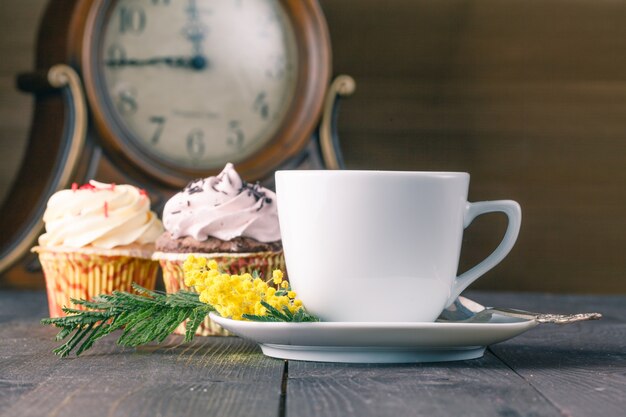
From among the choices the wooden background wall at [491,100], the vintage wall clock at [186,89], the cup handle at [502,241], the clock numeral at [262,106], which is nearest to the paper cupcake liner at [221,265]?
the cup handle at [502,241]

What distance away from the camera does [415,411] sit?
58 cm

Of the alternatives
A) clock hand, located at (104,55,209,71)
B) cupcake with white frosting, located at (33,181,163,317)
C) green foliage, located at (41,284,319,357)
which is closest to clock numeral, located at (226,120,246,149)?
clock hand, located at (104,55,209,71)

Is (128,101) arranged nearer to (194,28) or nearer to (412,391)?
(194,28)

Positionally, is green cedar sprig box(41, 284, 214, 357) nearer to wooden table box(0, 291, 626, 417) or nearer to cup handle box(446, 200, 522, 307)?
wooden table box(0, 291, 626, 417)

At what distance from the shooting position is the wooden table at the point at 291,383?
0.59m

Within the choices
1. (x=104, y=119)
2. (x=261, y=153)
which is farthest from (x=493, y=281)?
(x=104, y=119)

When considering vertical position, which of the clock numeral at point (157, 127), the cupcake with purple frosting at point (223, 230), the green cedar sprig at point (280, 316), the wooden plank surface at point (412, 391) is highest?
the clock numeral at point (157, 127)

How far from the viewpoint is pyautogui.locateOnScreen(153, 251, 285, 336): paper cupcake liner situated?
0.99 meters

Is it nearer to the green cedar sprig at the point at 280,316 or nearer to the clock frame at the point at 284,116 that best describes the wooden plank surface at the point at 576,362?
the green cedar sprig at the point at 280,316

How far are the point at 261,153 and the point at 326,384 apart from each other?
35.7 inches

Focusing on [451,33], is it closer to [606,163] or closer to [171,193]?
[606,163]

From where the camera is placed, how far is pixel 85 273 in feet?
3.48

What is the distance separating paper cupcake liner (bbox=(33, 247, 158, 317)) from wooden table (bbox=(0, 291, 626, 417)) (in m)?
0.15

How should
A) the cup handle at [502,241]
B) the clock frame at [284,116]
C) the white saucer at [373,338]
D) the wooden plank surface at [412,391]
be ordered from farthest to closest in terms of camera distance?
the clock frame at [284,116]
the cup handle at [502,241]
the white saucer at [373,338]
the wooden plank surface at [412,391]
